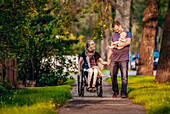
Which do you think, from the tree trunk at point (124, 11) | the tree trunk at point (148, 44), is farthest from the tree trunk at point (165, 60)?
the tree trunk at point (148, 44)

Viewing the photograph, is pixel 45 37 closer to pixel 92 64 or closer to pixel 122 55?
pixel 92 64

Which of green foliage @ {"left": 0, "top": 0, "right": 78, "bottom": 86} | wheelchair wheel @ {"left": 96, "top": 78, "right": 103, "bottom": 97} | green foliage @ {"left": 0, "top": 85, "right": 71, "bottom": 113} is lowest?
green foliage @ {"left": 0, "top": 85, "right": 71, "bottom": 113}

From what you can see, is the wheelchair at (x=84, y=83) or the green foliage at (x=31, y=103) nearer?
the green foliage at (x=31, y=103)

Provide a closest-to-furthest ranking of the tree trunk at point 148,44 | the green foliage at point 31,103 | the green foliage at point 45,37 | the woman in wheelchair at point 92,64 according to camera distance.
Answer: the green foliage at point 31,103
the woman in wheelchair at point 92,64
the green foliage at point 45,37
the tree trunk at point 148,44

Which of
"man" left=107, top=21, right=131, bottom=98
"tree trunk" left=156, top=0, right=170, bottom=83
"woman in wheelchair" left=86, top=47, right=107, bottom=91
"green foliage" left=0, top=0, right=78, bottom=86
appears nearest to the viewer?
"man" left=107, top=21, right=131, bottom=98

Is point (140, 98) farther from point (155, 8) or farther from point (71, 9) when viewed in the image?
point (155, 8)

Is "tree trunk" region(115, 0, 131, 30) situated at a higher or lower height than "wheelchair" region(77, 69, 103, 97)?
higher

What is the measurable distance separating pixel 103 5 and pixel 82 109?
10114 mm

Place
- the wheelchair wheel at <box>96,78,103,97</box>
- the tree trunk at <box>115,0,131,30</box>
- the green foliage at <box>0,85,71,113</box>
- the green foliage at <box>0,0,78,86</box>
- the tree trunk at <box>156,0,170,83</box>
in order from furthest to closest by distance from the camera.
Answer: the tree trunk at <box>115,0,131,30</box> < the green foliage at <box>0,0,78,86</box> < the tree trunk at <box>156,0,170,83</box> < the wheelchair wheel at <box>96,78,103,97</box> < the green foliage at <box>0,85,71,113</box>

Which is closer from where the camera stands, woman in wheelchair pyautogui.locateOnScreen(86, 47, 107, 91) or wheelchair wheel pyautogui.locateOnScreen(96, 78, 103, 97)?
woman in wheelchair pyautogui.locateOnScreen(86, 47, 107, 91)

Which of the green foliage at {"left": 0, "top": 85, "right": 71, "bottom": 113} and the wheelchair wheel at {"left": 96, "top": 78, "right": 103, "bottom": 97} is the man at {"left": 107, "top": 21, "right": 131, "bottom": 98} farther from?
the green foliage at {"left": 0, "top": 85, "right": 71, "bottom": 113}

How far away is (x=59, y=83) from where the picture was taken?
596 inches

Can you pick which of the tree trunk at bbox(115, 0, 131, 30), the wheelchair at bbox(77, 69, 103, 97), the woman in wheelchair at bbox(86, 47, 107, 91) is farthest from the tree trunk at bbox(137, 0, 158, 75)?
A: the woman in wheelchair at bbox(86, 47, 107, 91)

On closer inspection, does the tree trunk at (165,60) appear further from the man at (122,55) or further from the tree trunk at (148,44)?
the tree trunk at (148,44)
